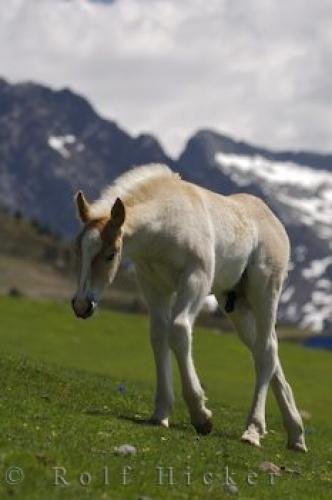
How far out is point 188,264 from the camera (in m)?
14.8

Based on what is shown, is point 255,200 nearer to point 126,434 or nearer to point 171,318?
point 171,318

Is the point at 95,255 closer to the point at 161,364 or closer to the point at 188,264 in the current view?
the point at 188,264

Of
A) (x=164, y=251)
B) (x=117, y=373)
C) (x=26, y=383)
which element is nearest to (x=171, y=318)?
(x=164, y=251)

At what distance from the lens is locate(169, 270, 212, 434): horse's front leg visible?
47.3 ft

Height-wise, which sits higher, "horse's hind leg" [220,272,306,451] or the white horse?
the white horse

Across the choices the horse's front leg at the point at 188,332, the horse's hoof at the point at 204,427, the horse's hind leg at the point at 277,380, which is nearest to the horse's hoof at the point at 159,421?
the horse's hoof at the point at 204,427

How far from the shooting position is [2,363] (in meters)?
21.8

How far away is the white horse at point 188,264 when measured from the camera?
13.7m

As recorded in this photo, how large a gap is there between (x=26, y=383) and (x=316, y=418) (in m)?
21.0

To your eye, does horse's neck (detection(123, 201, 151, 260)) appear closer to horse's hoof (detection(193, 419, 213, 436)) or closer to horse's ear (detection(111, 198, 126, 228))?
horse's ear (detection(111, 198, 126, 228))

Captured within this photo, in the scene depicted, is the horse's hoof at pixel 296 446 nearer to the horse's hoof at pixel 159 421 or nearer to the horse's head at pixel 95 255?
the horse's hoof at pixel 159 421

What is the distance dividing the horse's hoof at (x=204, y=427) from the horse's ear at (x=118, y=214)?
145 inches
